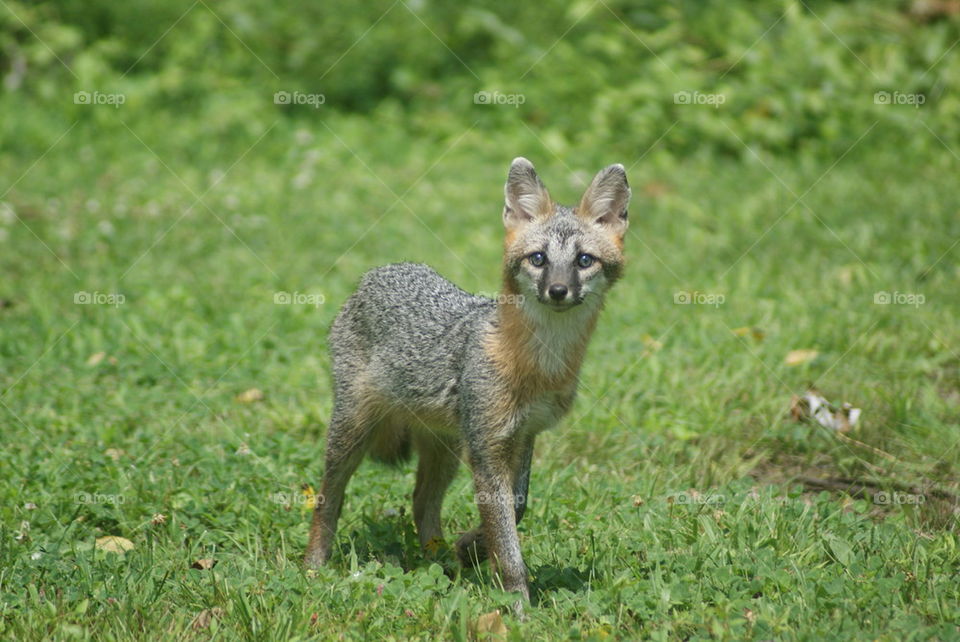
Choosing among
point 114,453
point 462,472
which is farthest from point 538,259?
point 114,453

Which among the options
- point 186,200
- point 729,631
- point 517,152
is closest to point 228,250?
point 186,200

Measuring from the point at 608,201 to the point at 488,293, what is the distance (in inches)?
125

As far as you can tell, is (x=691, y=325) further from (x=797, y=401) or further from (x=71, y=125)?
(x=71, y=125)

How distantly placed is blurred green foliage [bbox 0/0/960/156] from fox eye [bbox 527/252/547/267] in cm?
685

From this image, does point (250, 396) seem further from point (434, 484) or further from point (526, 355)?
point (526, 355)

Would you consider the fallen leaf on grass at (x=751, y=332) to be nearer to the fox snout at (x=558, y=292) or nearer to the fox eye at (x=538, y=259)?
the fox eye at (x=538, y=259)

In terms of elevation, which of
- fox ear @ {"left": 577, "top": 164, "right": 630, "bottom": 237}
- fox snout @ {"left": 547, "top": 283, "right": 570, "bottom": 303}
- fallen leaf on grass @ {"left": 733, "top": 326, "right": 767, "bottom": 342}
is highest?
fox ear @ {"left": 577, "top": 164, "right": 630, "bottom": 237}

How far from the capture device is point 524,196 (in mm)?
4508

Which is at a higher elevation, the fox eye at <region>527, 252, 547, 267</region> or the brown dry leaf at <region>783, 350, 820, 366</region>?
the fox eye at <region>527, 252, 547, 267</region>

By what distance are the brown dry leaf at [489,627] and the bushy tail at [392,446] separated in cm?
130

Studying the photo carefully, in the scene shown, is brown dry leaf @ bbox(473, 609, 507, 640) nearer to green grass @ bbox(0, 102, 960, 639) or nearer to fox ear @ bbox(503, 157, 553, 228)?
green grass @ bbox(0, 102, 960, 639)

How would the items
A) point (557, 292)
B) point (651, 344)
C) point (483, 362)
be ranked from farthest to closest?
point (651, 344) → point (483, 362) → point (557, 292)

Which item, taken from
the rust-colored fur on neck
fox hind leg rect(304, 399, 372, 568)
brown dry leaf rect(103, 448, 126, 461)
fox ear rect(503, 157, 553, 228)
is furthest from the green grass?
fox ear rect(503, 157, 553, 228)

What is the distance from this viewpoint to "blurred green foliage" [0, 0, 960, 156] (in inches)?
423
